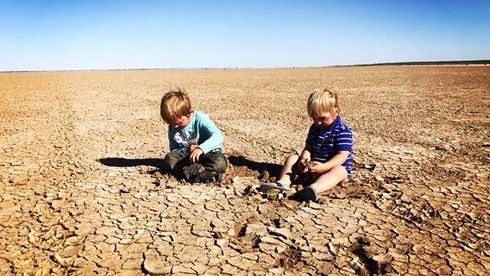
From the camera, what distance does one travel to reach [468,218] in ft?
8.26

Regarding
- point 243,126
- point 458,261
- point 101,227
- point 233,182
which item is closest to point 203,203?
point 233,182

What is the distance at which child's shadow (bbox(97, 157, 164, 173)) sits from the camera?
388 cm

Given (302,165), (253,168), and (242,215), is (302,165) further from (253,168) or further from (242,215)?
(253,168)

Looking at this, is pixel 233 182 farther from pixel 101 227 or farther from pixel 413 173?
pixel 413 173

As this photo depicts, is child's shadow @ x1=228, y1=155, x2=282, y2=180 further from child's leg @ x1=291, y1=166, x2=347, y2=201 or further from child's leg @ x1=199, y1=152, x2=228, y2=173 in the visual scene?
child's leg @ x1=291, y1=166, x2=347, y2=201

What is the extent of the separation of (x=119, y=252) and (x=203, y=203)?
772mm

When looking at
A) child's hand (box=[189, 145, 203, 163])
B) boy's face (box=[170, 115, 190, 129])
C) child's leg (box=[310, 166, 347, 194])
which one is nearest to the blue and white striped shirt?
child's leg (box=[310, 166, 347, 194])

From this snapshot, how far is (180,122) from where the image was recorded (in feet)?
10.5

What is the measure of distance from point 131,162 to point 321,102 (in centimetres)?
210

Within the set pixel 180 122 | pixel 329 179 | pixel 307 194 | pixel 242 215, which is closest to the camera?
pixel 242 215

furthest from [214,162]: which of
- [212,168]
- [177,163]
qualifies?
[177,163]

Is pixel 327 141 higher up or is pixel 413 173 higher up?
pixel 327 141

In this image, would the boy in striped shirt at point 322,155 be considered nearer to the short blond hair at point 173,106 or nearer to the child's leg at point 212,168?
the child's leg at point 212,168

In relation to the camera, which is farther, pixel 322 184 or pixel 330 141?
pixel 330 141
